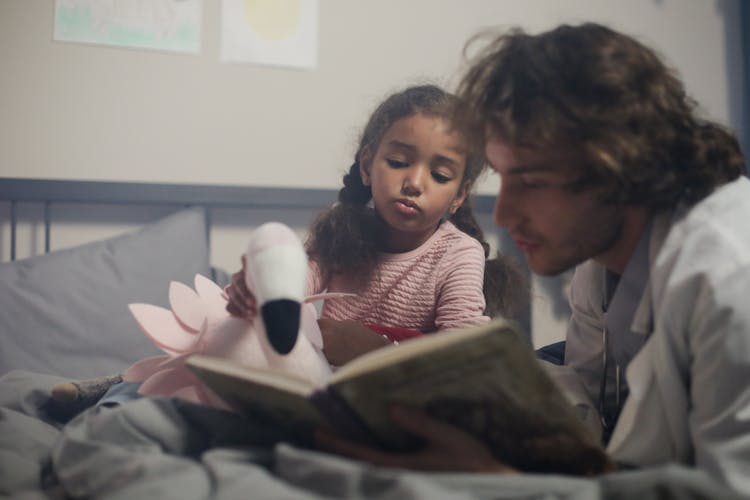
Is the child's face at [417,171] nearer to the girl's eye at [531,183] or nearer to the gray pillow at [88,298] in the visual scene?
the girl's eye at [531,183]

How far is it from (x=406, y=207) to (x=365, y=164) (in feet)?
0.66

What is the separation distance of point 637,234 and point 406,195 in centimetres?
45

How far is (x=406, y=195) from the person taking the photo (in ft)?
3.95

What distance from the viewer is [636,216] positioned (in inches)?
33.4

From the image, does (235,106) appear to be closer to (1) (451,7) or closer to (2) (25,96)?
(2) (25,96)

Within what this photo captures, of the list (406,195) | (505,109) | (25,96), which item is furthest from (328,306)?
(25,96)

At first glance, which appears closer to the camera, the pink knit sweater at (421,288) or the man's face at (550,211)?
the man's face at (550,211)

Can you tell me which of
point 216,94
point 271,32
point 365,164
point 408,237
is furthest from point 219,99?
point 408,237

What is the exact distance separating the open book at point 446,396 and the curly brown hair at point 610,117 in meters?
0.30

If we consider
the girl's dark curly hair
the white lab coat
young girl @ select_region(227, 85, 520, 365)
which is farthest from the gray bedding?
the girl's dark curly hair

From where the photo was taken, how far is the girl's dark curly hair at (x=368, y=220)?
127 centimetres

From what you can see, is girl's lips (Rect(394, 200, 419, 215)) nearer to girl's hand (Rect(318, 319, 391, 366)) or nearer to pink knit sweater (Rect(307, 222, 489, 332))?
pink knit sweater (Rect(307, 222, 489, 332))

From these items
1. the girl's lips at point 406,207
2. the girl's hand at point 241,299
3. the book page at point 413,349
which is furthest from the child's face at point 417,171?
the book page at point 413,349

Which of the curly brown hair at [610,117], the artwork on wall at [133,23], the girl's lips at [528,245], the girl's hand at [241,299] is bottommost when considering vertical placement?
the girl's hand at [241,299]
